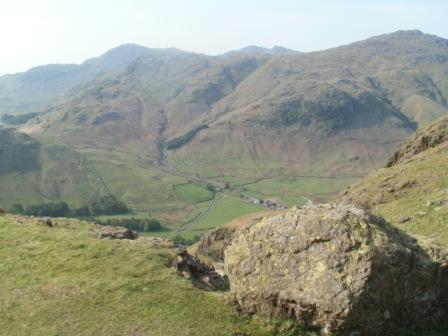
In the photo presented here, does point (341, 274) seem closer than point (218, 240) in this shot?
Yes

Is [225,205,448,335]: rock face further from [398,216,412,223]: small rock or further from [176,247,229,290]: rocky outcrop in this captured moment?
[398,216,412,223]: small rock

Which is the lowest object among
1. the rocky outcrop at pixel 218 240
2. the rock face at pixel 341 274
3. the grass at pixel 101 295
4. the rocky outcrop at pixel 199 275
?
the rocky outcrop at pixel 218 240

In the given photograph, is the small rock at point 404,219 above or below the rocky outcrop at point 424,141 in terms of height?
below

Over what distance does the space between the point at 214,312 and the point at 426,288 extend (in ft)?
32.5

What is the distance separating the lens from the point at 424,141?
227 feet

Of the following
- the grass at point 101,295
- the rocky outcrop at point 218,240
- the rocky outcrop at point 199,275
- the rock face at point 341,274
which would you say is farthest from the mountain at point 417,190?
the rocky outcrop at point 218,240

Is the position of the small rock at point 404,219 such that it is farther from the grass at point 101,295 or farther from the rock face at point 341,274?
the grass at point 101,295

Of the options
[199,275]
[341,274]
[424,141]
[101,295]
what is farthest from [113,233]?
[424,141]

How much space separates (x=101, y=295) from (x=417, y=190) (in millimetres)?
33920

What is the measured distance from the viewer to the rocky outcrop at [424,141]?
67.6 metres

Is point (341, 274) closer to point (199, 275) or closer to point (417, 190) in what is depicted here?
point (199, 275)

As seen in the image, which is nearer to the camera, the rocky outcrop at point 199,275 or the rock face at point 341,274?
the rock face at point 341,274

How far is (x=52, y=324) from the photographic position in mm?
23391

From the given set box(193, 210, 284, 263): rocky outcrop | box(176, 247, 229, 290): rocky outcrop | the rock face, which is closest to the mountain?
the rock face
